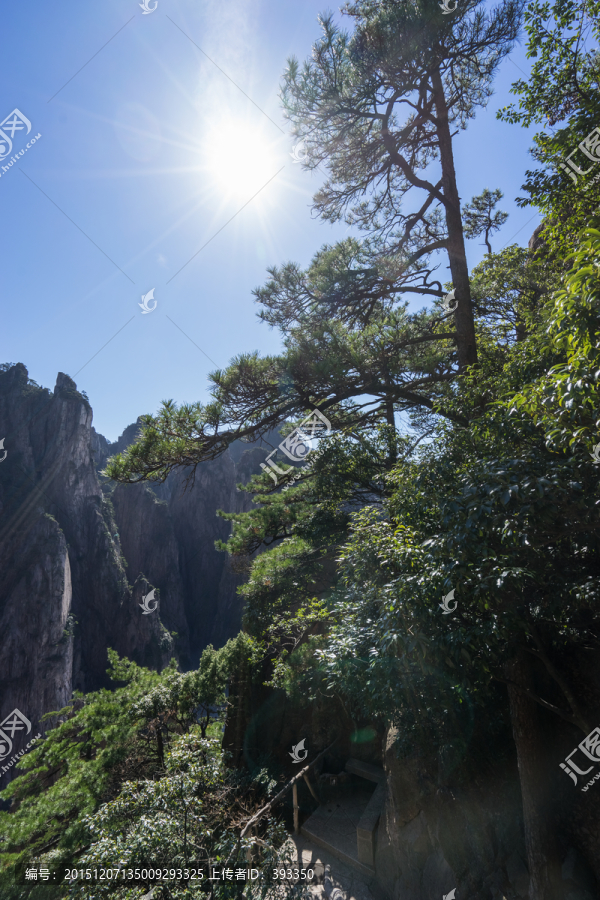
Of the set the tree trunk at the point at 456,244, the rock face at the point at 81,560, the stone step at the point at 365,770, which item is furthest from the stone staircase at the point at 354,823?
the rock face at the point at 81,560

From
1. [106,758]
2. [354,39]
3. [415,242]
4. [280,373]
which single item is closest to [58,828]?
[106,758]

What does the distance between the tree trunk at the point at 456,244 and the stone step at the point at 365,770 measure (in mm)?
6814

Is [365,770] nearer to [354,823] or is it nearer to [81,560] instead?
[354,823]

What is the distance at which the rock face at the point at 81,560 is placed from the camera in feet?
110

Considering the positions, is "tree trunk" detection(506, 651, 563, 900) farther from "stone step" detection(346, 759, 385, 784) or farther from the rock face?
the rock face

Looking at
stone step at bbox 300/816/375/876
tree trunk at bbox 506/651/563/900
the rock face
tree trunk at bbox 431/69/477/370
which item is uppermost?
the rock face

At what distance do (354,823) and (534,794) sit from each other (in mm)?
4514

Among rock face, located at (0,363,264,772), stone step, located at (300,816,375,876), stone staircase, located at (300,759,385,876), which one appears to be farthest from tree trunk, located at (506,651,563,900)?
rock face, located at (0,363,264,772)

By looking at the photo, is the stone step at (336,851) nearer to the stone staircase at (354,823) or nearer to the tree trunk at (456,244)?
the stone staircase at (354,823)

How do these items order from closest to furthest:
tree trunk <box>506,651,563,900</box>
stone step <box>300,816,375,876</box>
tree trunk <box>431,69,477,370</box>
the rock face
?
tree trunk <box>506,651,563,900</box> → stone step <box>300,816,375,876</box> → tree trunk <box>431,69,477,370</box> → the rock face

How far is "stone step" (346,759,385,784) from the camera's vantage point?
6840 mm

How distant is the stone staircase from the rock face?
109 ft

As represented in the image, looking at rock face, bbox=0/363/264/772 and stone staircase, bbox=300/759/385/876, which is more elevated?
rock face, bbox=0/363/264/772

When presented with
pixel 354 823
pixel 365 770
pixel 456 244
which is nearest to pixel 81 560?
pixel 365 770
